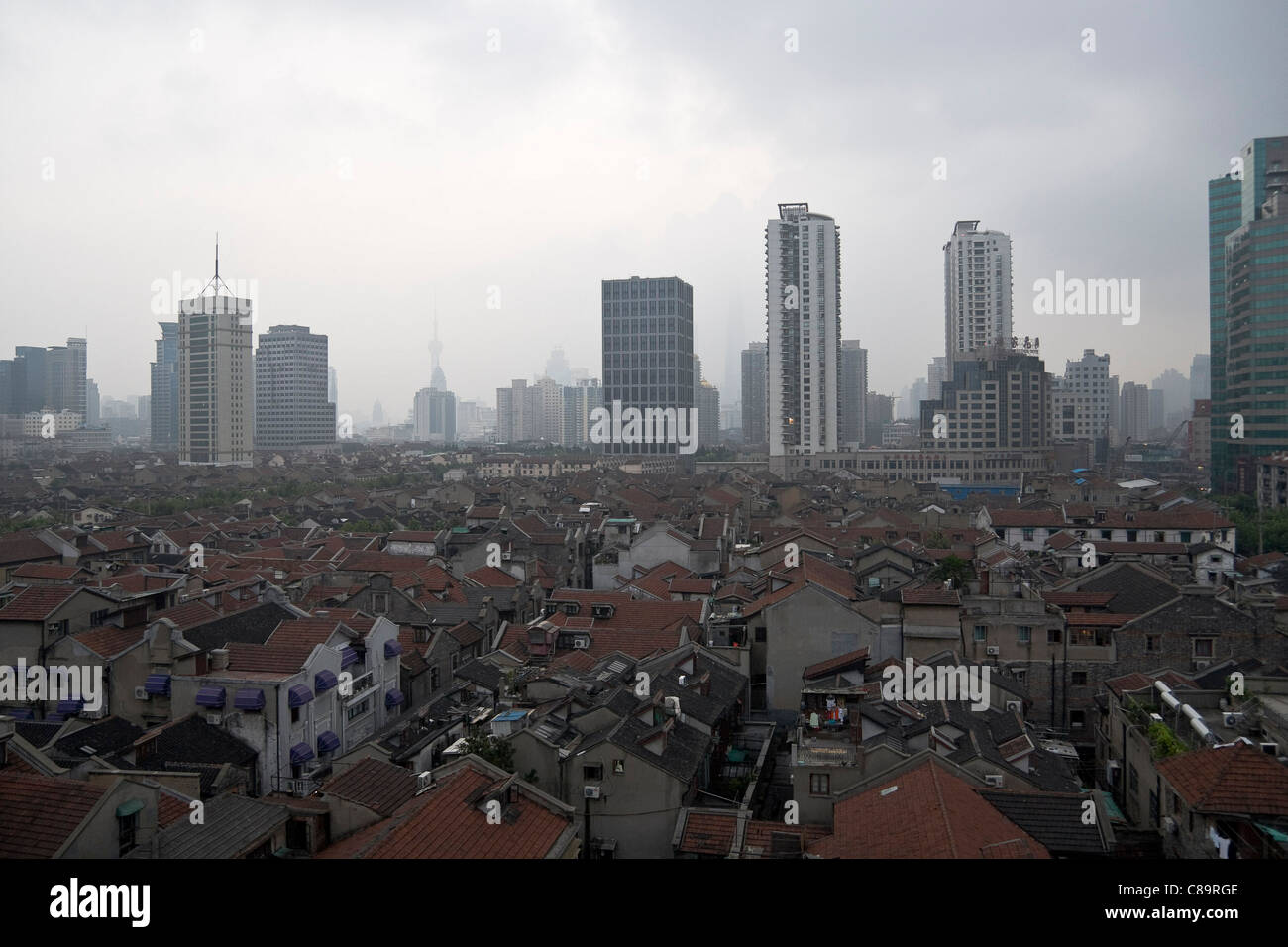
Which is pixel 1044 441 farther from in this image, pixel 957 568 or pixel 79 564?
pixel 79 564

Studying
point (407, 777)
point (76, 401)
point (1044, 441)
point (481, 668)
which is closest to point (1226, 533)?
point (481, 668)

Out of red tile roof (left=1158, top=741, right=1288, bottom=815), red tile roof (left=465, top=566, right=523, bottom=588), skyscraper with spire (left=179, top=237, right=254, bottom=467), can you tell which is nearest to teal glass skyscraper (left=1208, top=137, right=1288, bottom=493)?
red tile roof (left=465, top=566, right=523, bottom=588)

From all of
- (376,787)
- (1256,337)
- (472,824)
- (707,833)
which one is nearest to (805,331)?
(1256,337)

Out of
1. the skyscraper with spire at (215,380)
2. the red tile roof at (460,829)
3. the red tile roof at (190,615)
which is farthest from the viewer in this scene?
the skyscraper with spire at (215,380)

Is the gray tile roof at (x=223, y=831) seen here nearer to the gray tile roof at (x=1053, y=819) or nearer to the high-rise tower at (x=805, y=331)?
the gray tile roof at (x=1053, y=819)

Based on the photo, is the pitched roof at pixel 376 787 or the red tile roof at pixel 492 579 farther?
the red tile roof at pixel 492 579

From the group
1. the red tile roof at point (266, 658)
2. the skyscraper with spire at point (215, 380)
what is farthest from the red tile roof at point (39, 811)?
the skyscraper with spire at point (215, 380)

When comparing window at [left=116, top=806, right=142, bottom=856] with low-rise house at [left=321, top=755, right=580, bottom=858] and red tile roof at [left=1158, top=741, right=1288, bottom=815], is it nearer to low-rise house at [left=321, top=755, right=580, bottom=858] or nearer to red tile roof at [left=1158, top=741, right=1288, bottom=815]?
low-rise house at [left=321, top=755, right=580, bottom=858]

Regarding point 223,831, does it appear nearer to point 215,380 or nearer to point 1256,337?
point 1256,337
